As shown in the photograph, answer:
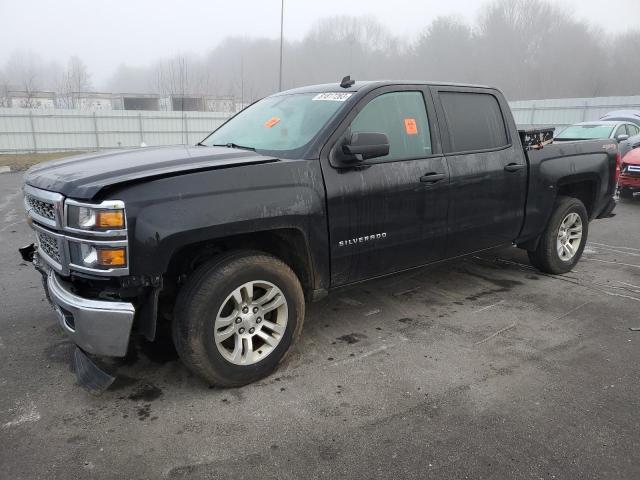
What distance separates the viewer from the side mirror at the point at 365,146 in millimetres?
3361

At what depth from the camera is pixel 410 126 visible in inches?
156

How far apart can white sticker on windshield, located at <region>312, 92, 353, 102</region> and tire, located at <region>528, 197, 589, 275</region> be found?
272cm

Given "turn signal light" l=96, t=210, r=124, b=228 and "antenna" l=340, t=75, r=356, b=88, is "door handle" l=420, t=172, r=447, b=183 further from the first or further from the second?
"turn signal light" l=96, t=210, r=124, b=228

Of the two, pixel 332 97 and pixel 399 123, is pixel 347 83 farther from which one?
pixel 399 123

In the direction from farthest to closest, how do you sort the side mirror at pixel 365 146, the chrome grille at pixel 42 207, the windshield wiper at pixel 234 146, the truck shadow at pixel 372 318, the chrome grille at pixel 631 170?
the chrome grille at pixel 631 170
the windshield wiper at pixel 234 146
the truck shadow at pixel 372 318
the side mirror at pixel 365 146
the chrome grille at pixel 42 207

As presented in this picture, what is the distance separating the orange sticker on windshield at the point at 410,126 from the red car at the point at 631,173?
836cm

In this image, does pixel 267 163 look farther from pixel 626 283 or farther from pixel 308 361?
pixel 626 283

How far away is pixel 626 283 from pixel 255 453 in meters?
4.47

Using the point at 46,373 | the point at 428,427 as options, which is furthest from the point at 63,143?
the point at 428,427

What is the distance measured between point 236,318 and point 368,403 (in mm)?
947

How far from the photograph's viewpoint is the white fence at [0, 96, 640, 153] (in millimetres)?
22875

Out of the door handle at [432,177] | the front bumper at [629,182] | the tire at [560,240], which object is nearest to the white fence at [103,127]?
the front bumper at [629,182]

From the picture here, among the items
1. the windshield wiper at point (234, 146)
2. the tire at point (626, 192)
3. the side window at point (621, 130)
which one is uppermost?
the windshield wiper at point (234, 146)

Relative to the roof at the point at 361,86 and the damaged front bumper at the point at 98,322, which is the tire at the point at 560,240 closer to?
the roof at the point at 361,86
